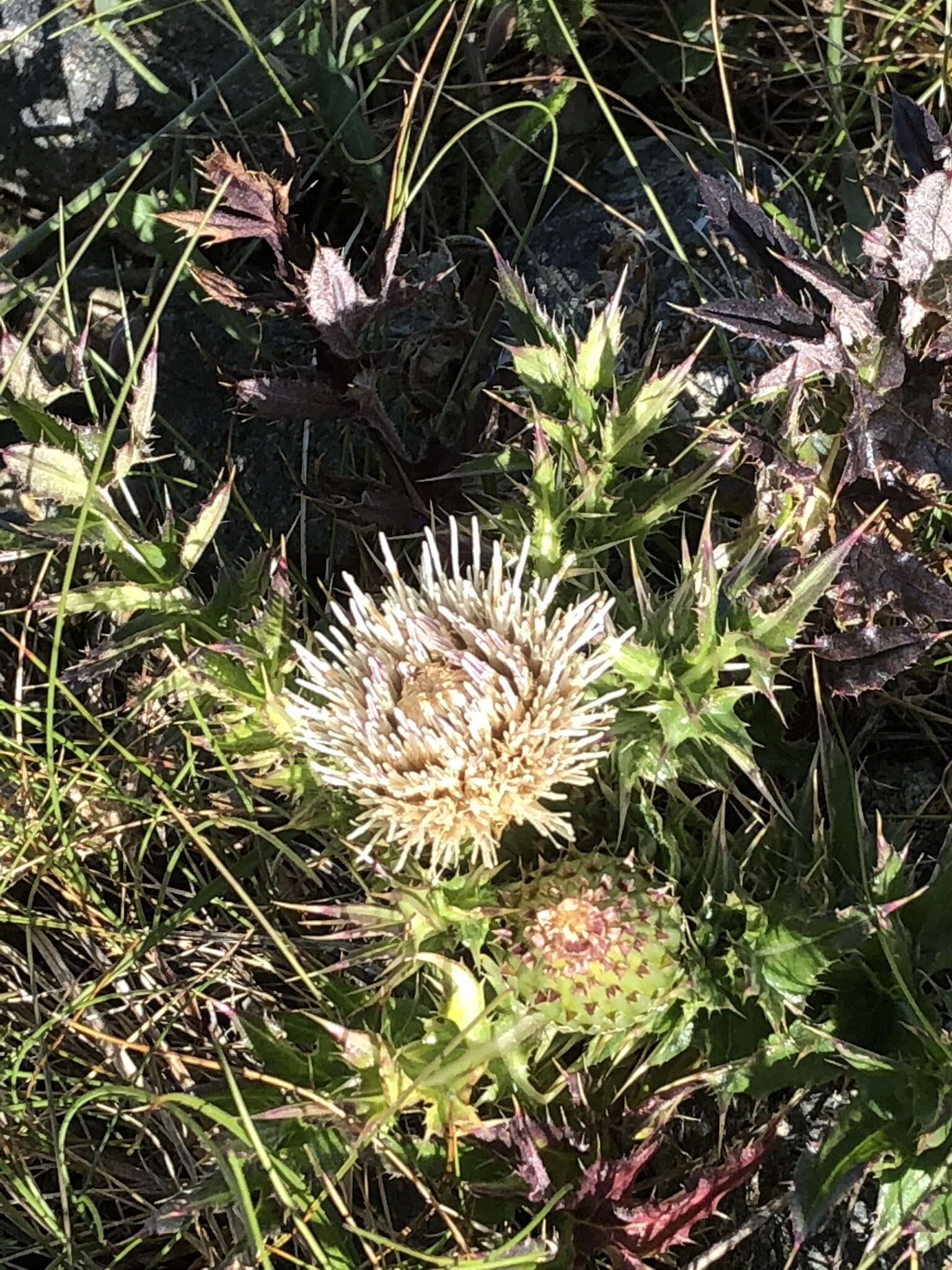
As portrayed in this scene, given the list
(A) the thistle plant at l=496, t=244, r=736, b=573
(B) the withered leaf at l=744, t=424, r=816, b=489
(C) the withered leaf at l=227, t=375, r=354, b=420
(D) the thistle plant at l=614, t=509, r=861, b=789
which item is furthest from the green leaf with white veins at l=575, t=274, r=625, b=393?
(C) the withered leaf at l=227, t=375, r=354, b=420

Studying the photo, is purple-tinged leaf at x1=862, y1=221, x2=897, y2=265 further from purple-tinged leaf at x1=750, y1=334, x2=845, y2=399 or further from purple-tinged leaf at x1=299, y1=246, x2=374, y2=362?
purple-tinged leaf at x1=299, y1=246, x2=374, y2=362

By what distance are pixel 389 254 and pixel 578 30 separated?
110 cm

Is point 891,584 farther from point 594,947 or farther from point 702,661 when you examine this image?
point 594,947

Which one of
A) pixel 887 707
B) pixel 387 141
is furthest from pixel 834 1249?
pixel 387 141

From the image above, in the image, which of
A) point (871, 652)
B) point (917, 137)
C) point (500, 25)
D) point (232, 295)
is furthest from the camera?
point (500, 25)

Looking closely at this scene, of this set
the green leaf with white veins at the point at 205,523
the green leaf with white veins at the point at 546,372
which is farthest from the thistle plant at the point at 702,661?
the green leaf with white veins at the point at 205,523

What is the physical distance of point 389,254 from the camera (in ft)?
6.75

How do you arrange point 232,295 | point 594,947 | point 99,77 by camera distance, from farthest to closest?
point 99,77 < point 232,295 < point 594,947

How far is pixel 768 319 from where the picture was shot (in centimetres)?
182

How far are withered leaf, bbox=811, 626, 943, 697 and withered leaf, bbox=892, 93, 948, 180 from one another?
75 centimetres

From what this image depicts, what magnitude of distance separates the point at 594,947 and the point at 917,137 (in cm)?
137

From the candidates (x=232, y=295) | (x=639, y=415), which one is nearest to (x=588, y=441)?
(x=639, y=415)

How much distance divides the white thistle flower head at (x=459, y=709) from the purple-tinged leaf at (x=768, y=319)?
510 mm

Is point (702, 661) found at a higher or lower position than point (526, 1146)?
higher
